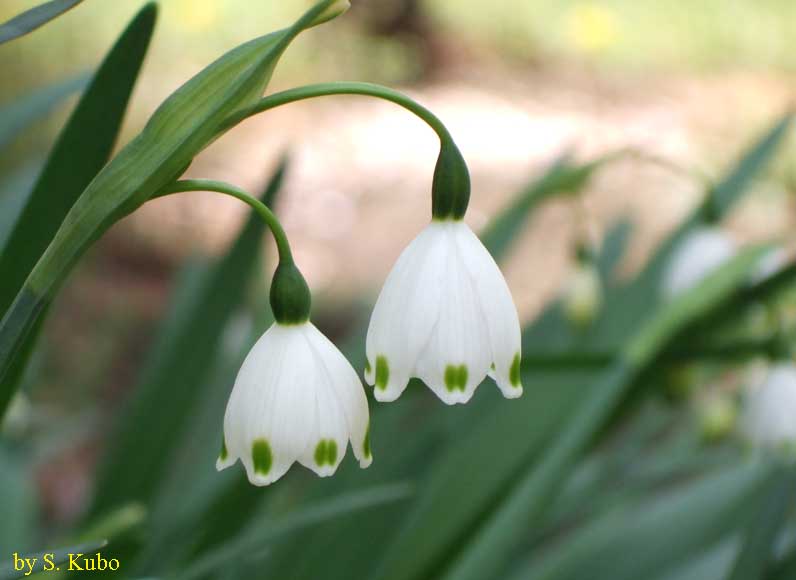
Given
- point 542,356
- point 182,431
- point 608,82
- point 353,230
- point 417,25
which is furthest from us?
point 417,25

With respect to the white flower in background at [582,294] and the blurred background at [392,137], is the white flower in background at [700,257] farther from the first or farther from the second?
the blurred background at [392,137]

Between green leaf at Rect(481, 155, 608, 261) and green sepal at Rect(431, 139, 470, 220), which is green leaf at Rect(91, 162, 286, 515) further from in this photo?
green sepal at Rect(431, 139, 470, 220)

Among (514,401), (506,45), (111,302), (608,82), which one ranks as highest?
(506,45)

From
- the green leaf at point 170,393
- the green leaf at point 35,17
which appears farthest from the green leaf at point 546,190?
the green leaf at point 35,17

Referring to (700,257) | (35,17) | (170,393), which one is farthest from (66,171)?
(700,257)

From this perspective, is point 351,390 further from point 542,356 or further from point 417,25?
point 417,25

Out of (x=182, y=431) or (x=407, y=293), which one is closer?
(x=407, y=293)

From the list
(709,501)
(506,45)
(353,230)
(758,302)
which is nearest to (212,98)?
(758,302)
